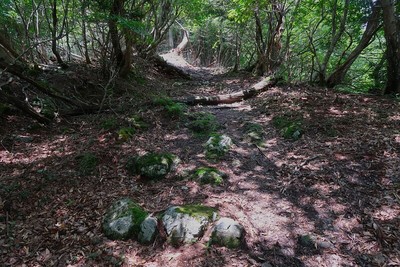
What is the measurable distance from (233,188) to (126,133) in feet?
8.33

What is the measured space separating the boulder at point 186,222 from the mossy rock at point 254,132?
2538mm

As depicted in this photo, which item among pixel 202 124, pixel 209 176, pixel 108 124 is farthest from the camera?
pixel 202 124

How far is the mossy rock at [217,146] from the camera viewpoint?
5012 mm

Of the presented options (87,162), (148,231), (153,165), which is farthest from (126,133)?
(148,231)

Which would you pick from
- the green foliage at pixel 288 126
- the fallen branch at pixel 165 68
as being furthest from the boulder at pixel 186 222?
the fallen branch at pixel 165 68

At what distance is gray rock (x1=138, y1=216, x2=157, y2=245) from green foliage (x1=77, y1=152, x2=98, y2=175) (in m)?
1.66

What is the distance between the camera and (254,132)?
231 inches

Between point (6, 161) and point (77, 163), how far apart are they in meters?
1.14

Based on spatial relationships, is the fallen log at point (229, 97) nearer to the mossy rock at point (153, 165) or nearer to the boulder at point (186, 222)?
the mossy rock at point (153, 165)

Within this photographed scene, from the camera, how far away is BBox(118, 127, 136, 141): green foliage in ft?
17.4

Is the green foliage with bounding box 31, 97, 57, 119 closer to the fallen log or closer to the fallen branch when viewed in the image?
the fallen log

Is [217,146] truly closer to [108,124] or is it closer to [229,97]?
[108,124]

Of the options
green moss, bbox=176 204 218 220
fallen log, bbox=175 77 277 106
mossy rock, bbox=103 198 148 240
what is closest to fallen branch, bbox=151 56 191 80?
fallen log, bbox=175 77 277 106

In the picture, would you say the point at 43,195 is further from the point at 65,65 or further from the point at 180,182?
the point at 65,65
